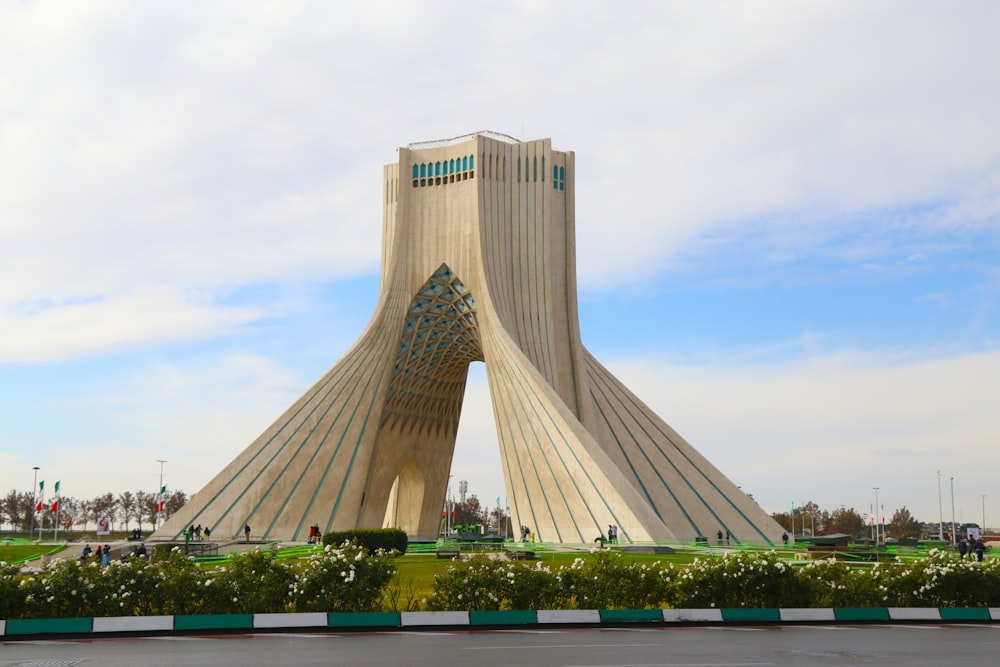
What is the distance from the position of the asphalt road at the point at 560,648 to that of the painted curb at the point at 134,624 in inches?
19.2

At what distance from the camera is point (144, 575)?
10.9 m

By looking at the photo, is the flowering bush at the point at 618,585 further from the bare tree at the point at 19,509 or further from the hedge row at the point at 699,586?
the bare tree at the point at 19,509

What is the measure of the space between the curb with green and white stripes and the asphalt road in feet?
1.46

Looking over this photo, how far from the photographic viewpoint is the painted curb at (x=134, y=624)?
10.3 metres

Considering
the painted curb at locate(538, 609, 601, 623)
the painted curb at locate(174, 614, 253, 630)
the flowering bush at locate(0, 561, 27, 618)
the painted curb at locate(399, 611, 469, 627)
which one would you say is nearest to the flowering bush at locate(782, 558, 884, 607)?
the painted curb at locate(538, 609, 601, 623)

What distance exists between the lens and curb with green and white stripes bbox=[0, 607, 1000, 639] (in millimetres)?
10328

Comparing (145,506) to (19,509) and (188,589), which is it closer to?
(19,509)

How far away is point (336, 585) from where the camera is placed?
10922 millimetres

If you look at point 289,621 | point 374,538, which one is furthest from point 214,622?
point 374,538

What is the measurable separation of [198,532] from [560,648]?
74.5 feet

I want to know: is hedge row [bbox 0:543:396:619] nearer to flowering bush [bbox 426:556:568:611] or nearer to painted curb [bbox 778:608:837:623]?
flowering bush [bbox 426:556:568:611]

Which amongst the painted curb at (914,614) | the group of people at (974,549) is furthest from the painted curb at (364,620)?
the group of people at (974,549)

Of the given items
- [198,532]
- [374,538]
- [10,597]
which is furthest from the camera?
[198,532]

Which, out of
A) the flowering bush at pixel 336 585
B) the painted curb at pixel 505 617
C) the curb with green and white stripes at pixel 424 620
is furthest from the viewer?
the flowering bush at pixel 336 585
